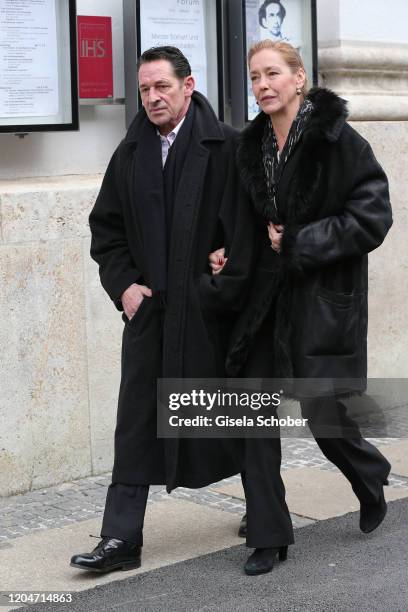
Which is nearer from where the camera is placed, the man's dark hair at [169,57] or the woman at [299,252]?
the woman at [299,252]

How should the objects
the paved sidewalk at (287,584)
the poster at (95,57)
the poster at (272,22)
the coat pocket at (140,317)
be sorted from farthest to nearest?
the poster at (272,22) < the poster at (95,57) < the coat pocket at (140,317) < the paved sidewalk at (287,584)

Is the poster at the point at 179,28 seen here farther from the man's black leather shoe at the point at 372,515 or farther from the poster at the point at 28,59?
the man's black leather shoe at the point at 372,515

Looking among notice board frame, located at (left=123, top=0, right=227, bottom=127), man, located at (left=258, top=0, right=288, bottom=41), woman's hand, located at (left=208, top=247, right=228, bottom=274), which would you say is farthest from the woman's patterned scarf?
man, located at (left=258, top=0, right=288, bottom=41)

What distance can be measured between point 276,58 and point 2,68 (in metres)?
1.84

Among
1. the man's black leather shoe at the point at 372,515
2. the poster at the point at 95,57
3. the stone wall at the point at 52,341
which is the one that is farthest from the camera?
the poster at the point at 95,57

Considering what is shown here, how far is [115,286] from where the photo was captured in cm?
485

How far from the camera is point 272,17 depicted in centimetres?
727

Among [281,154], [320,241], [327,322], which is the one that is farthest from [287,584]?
[281,154]

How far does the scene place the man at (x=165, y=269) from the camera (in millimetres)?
4676

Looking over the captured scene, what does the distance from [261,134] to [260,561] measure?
1.57 metres

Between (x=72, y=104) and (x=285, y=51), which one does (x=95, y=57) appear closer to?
(x=72, y=104)

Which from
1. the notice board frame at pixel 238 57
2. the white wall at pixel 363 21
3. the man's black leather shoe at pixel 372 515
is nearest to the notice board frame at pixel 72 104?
the notice board frame at pixel 238 57

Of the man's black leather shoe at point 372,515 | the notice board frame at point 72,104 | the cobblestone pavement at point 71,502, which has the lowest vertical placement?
the cobblestone pavement at point 71,502

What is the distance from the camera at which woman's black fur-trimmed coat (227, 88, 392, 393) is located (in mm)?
4535
